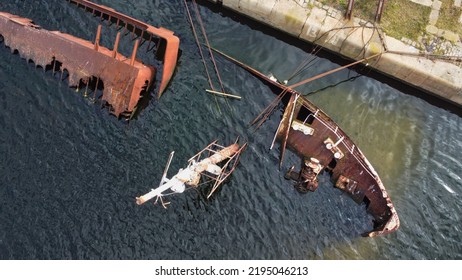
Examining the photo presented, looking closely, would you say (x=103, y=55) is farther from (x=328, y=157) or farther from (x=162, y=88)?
(x=328, y=157)

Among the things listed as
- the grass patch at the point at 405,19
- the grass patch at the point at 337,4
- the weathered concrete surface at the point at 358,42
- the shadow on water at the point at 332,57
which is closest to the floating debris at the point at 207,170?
the shadow on water at the point at 332,57

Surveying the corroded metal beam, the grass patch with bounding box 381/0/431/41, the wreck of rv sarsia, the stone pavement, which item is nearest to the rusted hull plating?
the wreck of rv sarsia

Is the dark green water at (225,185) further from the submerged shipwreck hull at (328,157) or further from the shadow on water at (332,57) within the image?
the submerged shipwreck hull at (328,157)

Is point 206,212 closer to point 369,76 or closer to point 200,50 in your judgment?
point 200,50

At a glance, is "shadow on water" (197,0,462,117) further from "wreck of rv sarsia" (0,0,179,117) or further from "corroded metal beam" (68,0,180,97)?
"wreck of rv sarsia" (0,0,179,117)

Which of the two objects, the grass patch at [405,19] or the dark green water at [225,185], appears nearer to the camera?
the dark green water at [225,185]

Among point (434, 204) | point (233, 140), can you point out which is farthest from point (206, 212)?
point (434, 204)
